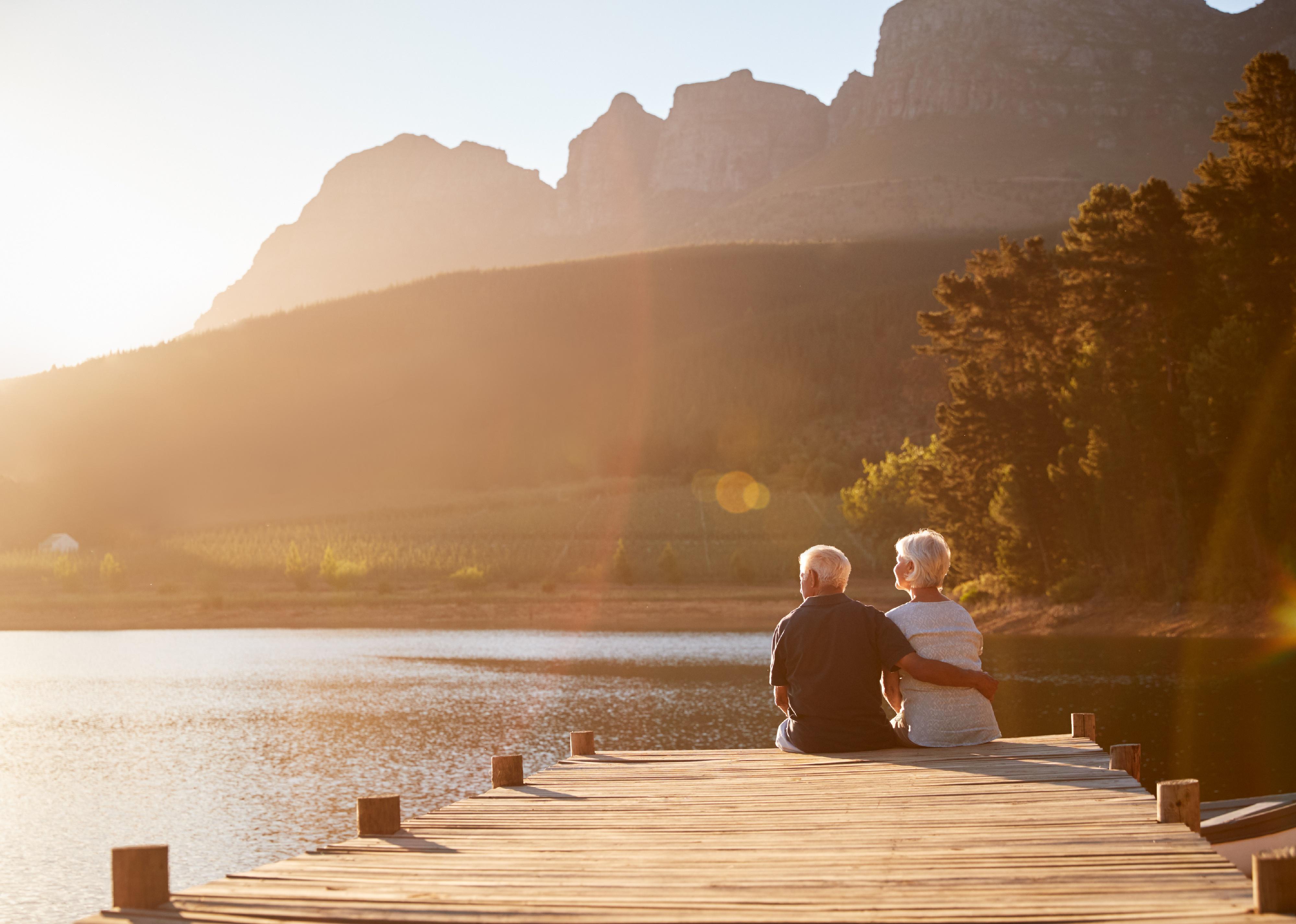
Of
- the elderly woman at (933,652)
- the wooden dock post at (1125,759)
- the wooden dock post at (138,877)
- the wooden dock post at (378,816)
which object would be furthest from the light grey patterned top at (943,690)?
the wooden dock post at (138,877)

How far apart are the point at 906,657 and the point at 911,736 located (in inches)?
35.5

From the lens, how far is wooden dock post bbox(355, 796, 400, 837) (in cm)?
564

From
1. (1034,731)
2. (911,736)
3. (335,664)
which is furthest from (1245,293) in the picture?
(911,736)

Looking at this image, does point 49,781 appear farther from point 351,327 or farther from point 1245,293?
point 351,327

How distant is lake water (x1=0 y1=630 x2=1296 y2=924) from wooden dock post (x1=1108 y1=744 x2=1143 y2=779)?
25.6ft

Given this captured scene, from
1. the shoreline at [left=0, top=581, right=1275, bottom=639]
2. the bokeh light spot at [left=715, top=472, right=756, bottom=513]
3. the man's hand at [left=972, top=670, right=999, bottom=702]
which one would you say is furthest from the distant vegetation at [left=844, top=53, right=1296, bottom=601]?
the bokeh light spot at [left=715, top=472, right=756, bottom=513]

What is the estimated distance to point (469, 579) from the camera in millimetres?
62156

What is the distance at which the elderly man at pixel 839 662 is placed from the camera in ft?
23.0

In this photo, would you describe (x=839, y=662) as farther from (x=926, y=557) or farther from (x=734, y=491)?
(x=734, y=491)

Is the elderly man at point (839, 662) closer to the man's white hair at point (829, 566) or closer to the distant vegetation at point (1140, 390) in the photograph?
the man's white hair at point (829, 566)

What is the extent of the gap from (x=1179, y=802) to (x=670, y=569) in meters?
57.6

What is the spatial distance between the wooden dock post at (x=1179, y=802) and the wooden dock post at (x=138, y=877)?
3860 millimetres

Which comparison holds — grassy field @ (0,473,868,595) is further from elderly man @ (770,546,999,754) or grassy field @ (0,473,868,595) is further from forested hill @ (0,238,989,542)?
elderly man @ (770,546,999,754)

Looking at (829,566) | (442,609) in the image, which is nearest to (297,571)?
(442,609)
